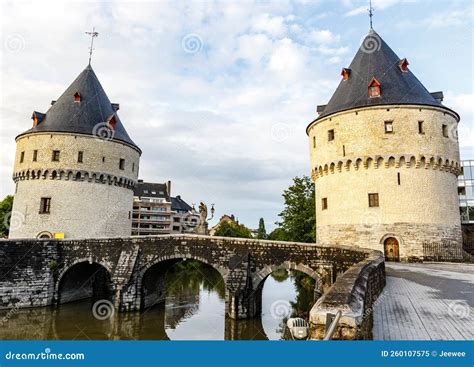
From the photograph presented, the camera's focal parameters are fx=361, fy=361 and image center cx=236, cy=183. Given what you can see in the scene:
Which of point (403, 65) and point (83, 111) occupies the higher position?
point (403, 65)

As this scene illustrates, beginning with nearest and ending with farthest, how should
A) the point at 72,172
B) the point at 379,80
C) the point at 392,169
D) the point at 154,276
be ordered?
the point at 392,169
the point at 154,276
the point at 379,80
the point at 72,172

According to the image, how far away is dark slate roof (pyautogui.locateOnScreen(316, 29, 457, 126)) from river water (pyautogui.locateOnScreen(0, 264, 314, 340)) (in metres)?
11.7

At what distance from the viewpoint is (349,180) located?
19.9 metres

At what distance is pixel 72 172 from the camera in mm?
23172

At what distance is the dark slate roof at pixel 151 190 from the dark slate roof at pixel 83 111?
107ft

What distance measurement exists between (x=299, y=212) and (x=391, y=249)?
32.8ft

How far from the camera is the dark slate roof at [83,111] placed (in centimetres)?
2378

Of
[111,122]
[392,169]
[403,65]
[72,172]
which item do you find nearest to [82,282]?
[72,172]

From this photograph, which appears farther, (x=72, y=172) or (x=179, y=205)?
(x=179, y=205)

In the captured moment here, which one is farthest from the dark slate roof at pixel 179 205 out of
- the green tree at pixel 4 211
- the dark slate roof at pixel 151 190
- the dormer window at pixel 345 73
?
the dormer window at pixel 345 73

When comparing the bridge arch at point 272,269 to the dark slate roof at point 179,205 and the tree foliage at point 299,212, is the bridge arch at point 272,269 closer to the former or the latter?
the tree foliage at point 299,212

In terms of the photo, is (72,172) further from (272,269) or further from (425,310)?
(425,310)

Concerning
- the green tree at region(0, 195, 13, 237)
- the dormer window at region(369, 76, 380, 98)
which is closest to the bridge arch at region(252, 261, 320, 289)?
the dormer window at region(369, 76, 380, 98)
